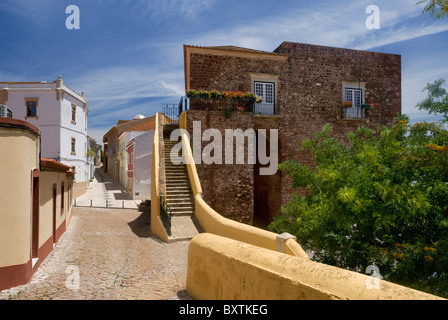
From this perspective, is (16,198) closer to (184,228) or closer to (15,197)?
(15,197)

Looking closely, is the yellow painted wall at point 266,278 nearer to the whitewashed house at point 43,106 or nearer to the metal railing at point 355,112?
the metal railing at point 355,112

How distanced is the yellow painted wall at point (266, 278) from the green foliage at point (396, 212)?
284cm

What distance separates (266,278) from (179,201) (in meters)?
9.31

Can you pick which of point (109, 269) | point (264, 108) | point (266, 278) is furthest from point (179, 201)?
point (266, 278)

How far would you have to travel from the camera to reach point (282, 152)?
18484 mm

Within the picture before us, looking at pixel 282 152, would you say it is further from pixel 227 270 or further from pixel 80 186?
pixel 80 186

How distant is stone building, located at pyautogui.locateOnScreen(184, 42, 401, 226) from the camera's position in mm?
15516

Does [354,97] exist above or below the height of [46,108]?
below

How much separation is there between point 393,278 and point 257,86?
13531 millimetres

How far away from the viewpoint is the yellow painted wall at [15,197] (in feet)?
20.9

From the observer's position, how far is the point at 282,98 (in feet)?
61.1

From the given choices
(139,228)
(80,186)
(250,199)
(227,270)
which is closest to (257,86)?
(250,199)

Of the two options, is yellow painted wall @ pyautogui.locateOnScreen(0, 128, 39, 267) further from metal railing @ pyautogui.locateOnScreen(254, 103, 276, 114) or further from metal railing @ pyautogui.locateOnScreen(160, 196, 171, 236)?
metal railing @ pyautogui.locateOnScreen(254, 103, 276, 114)
